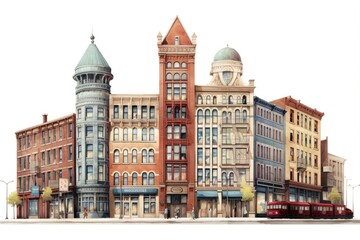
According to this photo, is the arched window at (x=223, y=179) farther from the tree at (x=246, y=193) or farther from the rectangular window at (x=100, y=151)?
the rectangular window at (x=100, y=151)

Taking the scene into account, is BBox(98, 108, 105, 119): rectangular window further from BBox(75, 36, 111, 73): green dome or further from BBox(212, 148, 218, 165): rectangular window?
BBox(212, 148, 218, 165): rectangular window

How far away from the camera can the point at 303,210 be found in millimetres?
95500

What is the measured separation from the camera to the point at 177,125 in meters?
107

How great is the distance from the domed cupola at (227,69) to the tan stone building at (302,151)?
1038 cm

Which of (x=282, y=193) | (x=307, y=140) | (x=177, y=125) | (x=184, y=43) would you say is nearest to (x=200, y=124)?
(x=177, y=125)

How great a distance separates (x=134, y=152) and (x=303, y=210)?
2543 cm

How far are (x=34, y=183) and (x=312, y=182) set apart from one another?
47.0 meters

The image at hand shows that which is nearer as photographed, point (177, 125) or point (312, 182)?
point (177, 125)

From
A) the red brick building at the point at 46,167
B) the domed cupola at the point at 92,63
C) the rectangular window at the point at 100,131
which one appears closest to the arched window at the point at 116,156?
the rectangular window at the point at 100,131

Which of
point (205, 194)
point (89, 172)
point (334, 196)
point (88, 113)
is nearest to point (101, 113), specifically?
point (88, 113)

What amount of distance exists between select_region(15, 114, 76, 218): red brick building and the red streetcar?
30.2 m

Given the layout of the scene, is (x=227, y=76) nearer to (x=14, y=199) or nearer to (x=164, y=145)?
(x=164, y=145)

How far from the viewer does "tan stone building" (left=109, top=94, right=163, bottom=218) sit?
4156 inches

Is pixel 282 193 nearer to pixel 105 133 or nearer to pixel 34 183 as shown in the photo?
pixel 105 133
